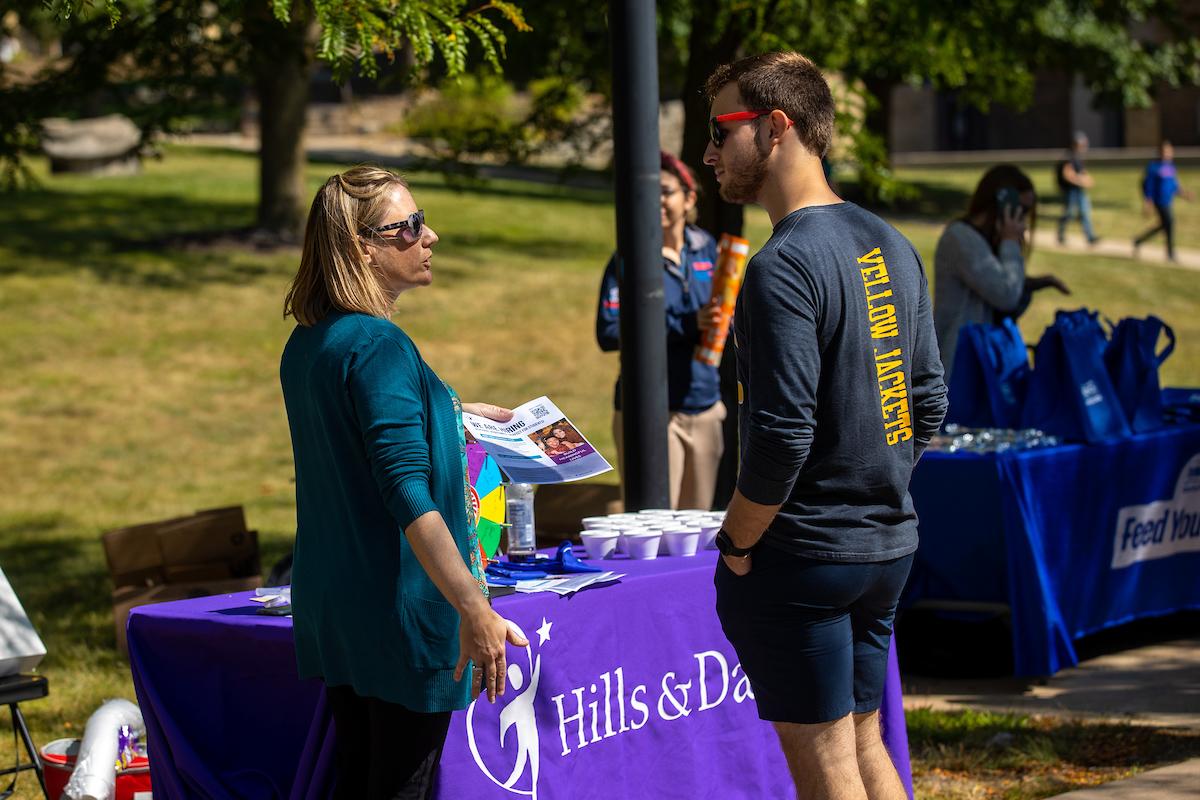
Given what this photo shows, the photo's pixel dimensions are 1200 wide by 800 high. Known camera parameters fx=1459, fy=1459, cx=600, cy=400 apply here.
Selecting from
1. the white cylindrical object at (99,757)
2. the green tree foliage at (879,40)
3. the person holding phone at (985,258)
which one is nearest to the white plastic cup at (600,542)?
the white cylindrical object at (99,757)

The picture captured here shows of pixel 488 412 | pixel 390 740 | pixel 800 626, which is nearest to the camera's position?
pixel 800 626

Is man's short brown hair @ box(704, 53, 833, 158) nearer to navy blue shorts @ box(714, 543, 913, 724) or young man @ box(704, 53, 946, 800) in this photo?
young man @ box(704, 53, 946, 800)

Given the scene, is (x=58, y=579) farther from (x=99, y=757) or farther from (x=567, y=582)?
(x=567, y=582)

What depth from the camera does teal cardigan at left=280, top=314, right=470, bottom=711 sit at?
293 cm

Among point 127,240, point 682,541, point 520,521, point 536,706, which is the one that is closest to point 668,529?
point 682,541

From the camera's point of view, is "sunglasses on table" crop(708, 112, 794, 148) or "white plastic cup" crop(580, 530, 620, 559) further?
"white plastic cup" crop(580, 530, 620, 559)

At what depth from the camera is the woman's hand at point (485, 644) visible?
2916 millimetres

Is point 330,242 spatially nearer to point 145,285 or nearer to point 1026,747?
point 1026,747

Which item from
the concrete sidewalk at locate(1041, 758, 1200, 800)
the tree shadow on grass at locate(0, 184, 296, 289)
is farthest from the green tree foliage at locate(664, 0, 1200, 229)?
the tree shadow on grass at locate(0, 184, 296, 289)

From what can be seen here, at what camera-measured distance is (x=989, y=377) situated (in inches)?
253

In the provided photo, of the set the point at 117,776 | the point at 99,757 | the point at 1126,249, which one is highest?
the point at 1126,249

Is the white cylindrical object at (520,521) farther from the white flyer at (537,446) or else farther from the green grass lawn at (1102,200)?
the green grass lawn at (1102,200)

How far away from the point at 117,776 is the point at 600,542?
1.60 m

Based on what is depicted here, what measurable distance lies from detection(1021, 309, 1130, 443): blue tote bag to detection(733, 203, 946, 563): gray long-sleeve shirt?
132 inches
